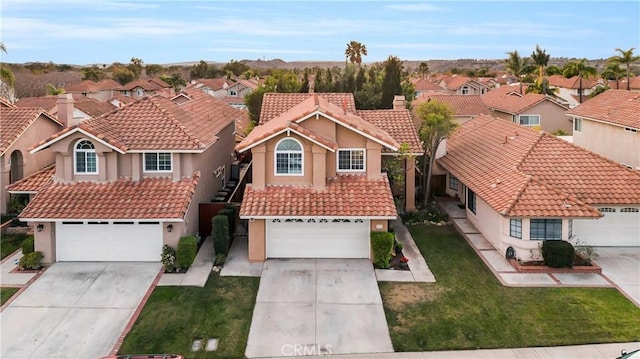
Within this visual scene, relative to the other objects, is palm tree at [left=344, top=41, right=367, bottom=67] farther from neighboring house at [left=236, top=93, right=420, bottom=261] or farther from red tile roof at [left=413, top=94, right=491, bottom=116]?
neighboring house at [left=236, top=93, right=420, bottom=261]

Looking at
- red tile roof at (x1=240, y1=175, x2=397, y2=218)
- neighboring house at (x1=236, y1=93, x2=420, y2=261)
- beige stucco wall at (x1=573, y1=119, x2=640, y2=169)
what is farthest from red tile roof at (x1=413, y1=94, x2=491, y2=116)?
red tile roof at (x1=240, y1=175, x2=397, y2=218)

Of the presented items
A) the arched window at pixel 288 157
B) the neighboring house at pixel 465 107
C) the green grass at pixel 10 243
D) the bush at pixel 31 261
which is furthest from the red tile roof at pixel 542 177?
the neighboring house at pixel 465 107

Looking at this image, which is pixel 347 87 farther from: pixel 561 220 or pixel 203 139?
pixel 561 220

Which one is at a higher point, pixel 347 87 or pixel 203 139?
pixel 347 87

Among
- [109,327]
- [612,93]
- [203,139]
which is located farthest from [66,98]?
[612,93]

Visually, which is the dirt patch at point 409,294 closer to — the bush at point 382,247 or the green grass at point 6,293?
the bush at point 382,247

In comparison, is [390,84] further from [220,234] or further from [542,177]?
[220,234]
